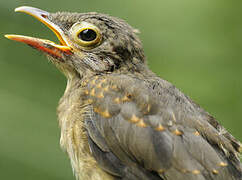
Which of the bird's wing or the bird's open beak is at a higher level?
the bird's open beak

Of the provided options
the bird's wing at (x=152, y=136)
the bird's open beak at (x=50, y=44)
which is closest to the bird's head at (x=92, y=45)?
the bird's open beak at (x=50, y=44)

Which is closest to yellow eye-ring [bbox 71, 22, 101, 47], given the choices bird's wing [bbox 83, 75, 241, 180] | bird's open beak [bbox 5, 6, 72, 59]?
bird's open beak [bbox 5, 6, 72, 59]

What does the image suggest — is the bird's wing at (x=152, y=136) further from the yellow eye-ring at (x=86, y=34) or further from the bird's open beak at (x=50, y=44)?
the bird's open beak at (x=50, y=44)

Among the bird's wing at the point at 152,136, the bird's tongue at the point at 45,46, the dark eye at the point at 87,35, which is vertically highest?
the dark eye at the point at 87,35

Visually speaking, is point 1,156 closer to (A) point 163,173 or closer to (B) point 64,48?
(B) point 64,48

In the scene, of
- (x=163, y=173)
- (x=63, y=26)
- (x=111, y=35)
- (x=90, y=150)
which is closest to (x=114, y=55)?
(x=111, y=35)

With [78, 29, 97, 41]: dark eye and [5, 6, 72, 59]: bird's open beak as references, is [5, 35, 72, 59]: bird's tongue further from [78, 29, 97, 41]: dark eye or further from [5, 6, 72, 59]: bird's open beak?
[78, 29, 97, 41]: dark eye

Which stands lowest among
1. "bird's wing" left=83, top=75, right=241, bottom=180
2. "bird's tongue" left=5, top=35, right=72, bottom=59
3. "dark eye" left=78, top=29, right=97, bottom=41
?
"bird's wing" left=83, top=75, right=241, bottom=180

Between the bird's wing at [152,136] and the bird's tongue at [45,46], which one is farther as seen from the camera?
the bird's tongue at [45,46]
